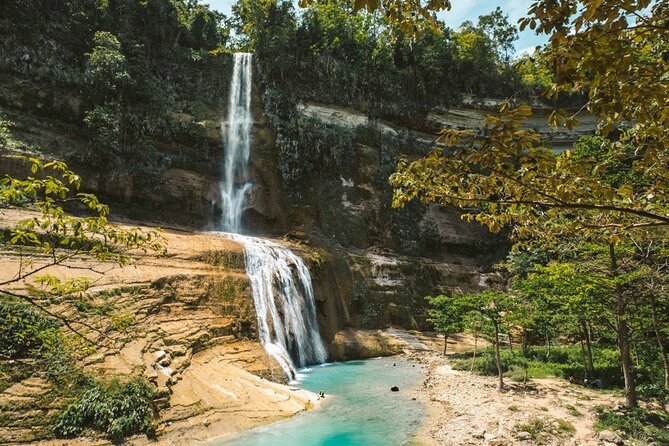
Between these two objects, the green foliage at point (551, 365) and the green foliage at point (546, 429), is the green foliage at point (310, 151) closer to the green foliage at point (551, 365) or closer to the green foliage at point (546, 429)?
the green foliage at point (551, 365)

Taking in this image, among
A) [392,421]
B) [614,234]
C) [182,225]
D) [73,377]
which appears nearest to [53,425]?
[73,377]

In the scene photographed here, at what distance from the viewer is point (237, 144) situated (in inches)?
1268

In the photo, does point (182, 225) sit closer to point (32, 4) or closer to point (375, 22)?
point (32, 4)

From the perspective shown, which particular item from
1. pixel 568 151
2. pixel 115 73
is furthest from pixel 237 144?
pixel 568 151

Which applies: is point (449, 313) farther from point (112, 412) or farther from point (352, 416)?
point (112, 412)

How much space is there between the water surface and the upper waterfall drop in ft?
52.6

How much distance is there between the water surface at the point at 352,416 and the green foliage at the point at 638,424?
Answer: 183 inches

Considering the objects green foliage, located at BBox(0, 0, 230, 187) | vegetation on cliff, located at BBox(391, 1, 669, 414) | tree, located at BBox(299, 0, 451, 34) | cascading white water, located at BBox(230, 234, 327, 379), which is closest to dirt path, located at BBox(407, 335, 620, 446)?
vegetation on cliff, located at BBox(391, 1, 669, 414)

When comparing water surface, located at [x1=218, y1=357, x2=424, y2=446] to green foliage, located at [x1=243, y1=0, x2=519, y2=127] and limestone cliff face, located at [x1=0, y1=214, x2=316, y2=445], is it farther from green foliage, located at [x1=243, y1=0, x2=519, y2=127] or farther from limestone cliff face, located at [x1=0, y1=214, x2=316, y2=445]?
green foliage, located at [x1=243, y1=0, x2=519, y2=127]

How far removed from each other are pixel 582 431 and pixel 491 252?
28640 millimetres

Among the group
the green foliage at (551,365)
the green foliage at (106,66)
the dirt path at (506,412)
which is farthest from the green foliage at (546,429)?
the green foliage at (106,66)

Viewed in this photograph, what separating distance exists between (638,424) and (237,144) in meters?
29.6

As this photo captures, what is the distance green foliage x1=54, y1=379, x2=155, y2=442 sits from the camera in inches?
345

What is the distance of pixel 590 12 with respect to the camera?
262cm
